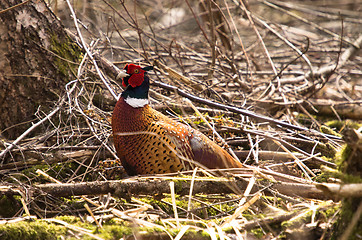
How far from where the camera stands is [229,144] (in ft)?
12.3

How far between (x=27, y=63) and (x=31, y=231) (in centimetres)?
199

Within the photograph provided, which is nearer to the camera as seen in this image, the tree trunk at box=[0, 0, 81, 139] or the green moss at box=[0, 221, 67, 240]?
the green moss at box=[0, 221, 67, 240]

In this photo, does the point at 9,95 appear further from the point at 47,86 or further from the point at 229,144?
the point at 229,144

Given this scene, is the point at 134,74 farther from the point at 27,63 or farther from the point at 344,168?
the point at 344,168

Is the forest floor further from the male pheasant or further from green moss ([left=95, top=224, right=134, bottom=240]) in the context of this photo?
the male pheasant

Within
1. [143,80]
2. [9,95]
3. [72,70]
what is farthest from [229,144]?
[9,95]

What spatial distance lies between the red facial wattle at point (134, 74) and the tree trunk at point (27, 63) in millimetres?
806

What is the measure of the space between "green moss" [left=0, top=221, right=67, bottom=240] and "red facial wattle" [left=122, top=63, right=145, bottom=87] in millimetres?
1509

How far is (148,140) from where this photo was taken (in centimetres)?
295

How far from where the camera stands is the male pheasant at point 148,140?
9.59ft

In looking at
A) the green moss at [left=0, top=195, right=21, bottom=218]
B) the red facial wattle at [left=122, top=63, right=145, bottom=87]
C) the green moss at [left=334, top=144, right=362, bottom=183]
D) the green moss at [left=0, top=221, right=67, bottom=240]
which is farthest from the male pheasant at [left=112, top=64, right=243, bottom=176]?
the green moss at [left=334, top=144, right=362, bottom=183]

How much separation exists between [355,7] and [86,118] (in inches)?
282

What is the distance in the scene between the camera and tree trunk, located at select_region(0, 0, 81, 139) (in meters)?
3.37

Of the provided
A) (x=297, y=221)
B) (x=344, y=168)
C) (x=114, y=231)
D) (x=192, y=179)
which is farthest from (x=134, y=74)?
(x=344, y=168)
